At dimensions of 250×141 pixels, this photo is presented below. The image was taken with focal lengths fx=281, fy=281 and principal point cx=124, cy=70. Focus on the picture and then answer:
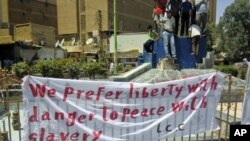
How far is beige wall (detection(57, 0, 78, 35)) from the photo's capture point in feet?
198

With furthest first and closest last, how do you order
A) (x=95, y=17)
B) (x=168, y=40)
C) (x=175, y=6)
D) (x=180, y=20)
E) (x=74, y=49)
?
(x=95, y=17) → (x=74, y=49) → (x=180, y=20) → (x=175, y=6) → (x=168, y=40)

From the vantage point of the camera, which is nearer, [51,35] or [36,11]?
[51,35]

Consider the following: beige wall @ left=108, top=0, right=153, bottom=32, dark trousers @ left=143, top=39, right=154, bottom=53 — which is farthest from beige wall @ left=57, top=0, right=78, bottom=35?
dark trousers @ left=143, top=39, right=154, bottom=53

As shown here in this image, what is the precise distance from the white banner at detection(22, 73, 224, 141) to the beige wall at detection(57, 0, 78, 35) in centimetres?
5661

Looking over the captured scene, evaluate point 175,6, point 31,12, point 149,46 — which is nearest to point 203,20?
point 175,6

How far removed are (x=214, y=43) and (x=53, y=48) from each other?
81.5ft

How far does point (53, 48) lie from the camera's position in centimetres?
3350

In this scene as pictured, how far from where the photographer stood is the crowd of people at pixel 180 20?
10.8 metres

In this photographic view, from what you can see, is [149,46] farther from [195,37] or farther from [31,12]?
[31,12]

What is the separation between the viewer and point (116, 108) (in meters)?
4.33

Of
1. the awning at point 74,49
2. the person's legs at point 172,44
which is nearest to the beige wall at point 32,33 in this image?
the awning at point 74,49

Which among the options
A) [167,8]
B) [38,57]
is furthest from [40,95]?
[38,57]

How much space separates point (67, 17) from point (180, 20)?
53.9 metres

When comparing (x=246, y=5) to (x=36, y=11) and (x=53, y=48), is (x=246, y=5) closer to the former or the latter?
(x=53, y=48)
